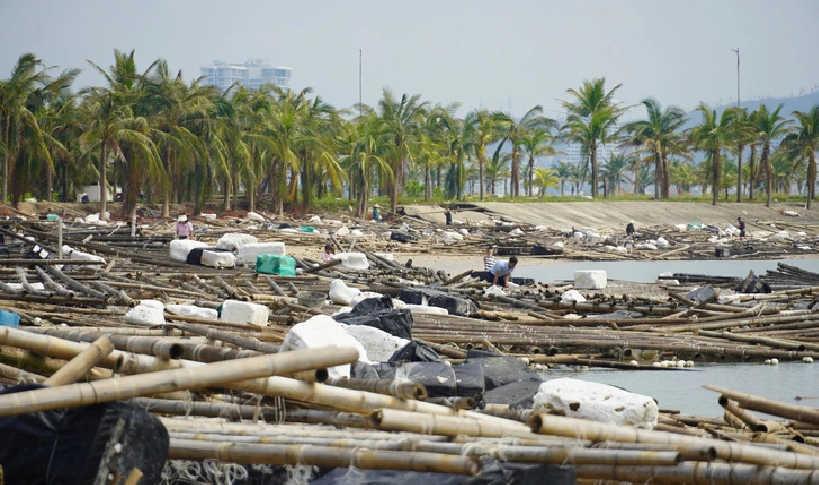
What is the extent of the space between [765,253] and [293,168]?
72.2ft

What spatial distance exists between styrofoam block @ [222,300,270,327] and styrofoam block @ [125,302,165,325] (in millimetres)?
811

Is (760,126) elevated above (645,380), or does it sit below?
above

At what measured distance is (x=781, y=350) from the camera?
38.6ft

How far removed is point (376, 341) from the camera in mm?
9258

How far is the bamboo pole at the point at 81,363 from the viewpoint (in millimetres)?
4219

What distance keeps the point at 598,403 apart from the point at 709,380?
5065 mm

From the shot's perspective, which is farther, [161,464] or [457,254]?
[457,254]

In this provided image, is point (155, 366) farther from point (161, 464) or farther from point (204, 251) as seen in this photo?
point (204, 251)

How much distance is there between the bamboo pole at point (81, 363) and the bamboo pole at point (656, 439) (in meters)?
1.93

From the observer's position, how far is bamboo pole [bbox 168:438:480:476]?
13.4 feet

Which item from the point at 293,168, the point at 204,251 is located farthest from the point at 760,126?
the point at 204,251

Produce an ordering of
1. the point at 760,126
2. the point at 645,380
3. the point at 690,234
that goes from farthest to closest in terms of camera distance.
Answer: the point at 760,126
the point at 690,234
the point at 645,380

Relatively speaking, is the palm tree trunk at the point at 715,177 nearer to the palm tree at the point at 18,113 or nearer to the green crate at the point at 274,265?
the palm tree at the point at 18,113

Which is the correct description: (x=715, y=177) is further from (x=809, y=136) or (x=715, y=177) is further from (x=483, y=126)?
(x=483, y=126)
